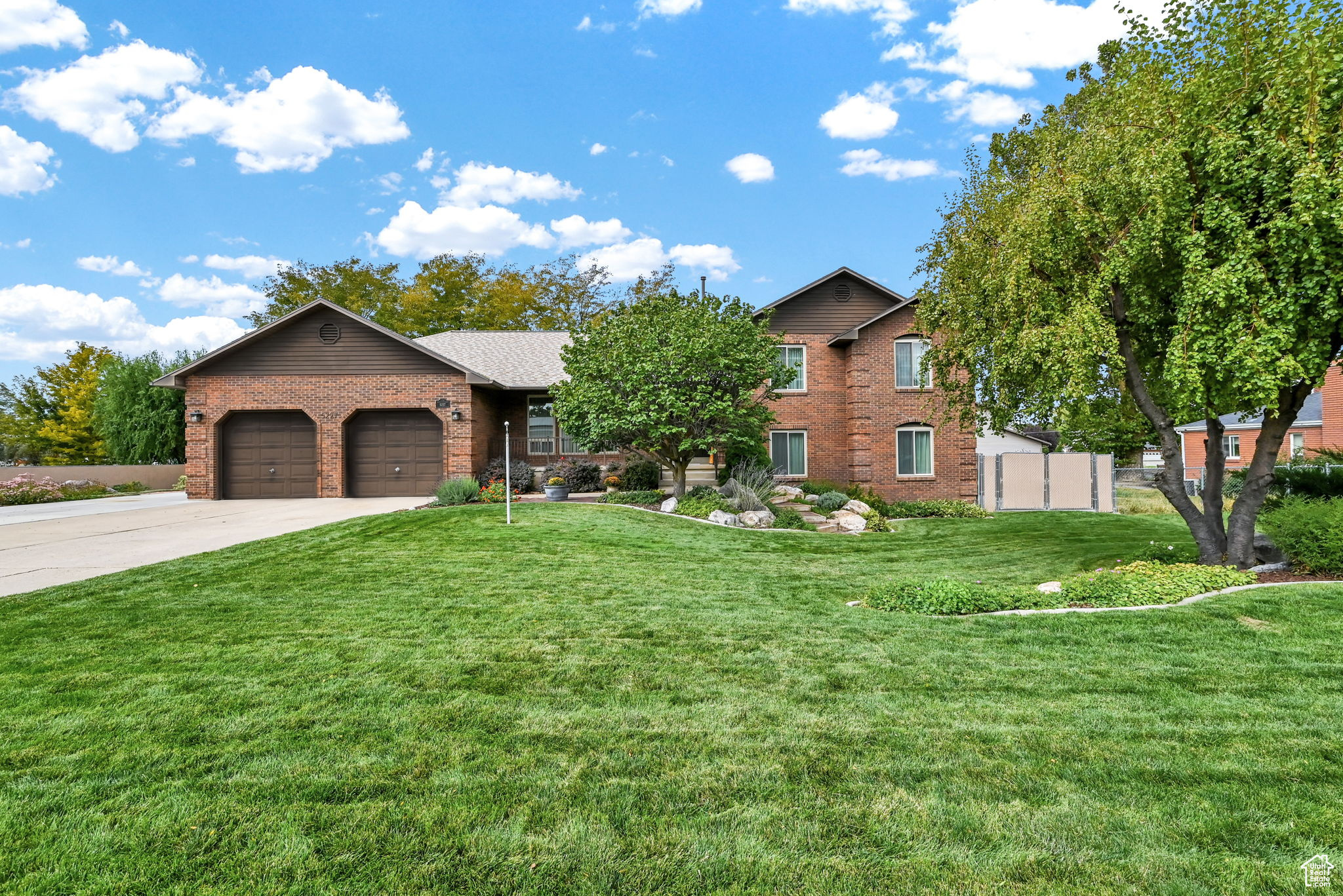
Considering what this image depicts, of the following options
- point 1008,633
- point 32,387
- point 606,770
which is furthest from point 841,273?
point 32,387

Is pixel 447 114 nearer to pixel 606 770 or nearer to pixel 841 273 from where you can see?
pixel 841 273

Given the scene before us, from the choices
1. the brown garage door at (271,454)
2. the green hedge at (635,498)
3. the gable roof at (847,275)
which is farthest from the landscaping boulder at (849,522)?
the brown garage door at (271,454)

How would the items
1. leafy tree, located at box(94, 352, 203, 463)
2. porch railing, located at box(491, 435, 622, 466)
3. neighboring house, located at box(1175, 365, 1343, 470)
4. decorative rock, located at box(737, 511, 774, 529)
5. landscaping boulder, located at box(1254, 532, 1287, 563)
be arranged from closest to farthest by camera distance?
landscaping boulder, located at box(1254, 532, 1287, 563) < decorative rock, located at box(737, 511, 774, 529) < porch railing, located at box(491, 435, 622, 466) < neighboring house, located at box(1175, 365, 1343, 470) < leafy tree, located at box(94, 352, 203, 463)

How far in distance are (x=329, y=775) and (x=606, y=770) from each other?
48.8 inches

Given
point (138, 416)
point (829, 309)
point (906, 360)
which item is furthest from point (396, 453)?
point (138, 416)

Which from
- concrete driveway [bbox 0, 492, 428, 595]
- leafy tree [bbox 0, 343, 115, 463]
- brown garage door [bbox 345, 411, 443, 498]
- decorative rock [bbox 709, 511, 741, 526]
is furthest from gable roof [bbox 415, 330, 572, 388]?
leafy tree [bbox 0, 343, 115, 463]

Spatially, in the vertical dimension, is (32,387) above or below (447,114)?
below

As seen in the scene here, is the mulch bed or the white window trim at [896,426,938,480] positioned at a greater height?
the white window trim at [896,426,938,480]

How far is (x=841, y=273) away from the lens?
19.8 meters

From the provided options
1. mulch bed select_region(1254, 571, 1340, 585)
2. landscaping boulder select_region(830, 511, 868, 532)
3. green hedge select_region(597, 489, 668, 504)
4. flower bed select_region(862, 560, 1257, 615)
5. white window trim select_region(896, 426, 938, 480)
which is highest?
white window trim select_region(896, 426, 938, 480)

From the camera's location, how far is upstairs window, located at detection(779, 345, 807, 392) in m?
19.8

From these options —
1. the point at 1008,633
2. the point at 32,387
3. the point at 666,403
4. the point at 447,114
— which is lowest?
the point at 1008,633

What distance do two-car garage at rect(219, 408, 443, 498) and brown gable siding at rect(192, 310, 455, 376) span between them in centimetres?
122

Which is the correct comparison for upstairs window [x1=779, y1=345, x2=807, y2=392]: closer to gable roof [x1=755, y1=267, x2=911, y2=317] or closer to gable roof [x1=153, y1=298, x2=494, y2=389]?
gable roof [x1=755, y1=267, x2=911, y2=317]
